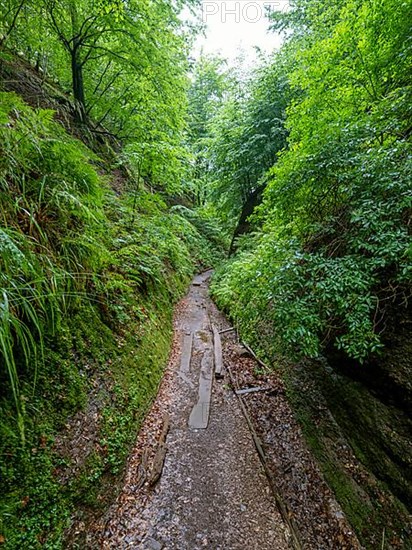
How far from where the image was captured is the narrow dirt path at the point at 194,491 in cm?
247

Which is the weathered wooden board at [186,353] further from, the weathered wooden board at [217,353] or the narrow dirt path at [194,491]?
the narrow dirt path at [194,491]

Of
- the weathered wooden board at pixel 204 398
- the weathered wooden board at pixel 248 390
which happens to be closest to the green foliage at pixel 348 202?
the weathered wooden board at pixel 248 390

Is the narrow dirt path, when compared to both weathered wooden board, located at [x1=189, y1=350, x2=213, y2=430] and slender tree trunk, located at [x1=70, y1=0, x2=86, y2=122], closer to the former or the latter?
weathered wooden board, located at [x1=189, y1=350, x2=213, y2=430]

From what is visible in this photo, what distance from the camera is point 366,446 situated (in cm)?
301

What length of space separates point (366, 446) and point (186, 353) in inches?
144

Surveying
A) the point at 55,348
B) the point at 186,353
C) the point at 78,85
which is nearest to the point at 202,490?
the point at 55,348

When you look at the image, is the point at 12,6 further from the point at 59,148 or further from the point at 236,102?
the point at 236,102

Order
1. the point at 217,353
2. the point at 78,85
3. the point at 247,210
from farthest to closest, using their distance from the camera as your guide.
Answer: the point at 247,210
the point at 78,85
the point at 217,353

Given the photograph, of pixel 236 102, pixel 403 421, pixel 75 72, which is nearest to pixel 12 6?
pixel 75 72

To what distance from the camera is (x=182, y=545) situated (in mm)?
2414

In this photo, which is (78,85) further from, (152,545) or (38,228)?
(152,545)

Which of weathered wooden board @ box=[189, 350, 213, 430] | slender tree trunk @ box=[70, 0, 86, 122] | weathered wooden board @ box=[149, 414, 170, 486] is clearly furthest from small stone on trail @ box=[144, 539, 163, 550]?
slender tree trunk @ box=[70, 0, 86, 122]

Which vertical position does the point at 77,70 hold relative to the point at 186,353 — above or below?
above

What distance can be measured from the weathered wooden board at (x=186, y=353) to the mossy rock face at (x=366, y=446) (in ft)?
7.84
